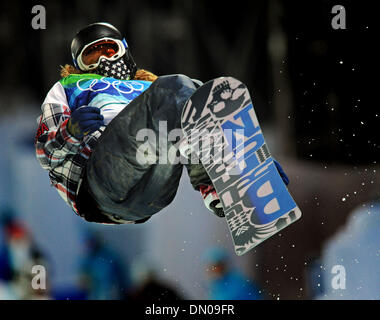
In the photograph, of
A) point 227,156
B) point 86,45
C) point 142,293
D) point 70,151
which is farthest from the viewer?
point 142,293

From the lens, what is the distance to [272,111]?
4.04 meters

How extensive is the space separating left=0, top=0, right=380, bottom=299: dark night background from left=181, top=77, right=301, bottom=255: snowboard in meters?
1.62

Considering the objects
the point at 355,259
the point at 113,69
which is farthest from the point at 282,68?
the point at 113,69

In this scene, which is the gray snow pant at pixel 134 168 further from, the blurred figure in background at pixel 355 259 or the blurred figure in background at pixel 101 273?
the blurred figure in background at pixel 355 259

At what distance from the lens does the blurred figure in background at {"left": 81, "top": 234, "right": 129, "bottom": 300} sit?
3.99 m

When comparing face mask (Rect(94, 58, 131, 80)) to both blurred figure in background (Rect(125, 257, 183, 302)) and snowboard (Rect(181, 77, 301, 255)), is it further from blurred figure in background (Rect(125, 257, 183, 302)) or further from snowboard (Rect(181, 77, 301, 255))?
blurred figure in background (Rect(125, 257, 183, 302))

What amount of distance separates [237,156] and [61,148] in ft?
2.24

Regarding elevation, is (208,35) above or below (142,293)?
above

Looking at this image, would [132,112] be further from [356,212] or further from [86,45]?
[356,212]

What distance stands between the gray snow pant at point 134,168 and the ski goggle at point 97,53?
57 cm

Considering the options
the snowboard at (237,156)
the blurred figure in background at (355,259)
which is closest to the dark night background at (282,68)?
the blurred figure in background at (355,259)

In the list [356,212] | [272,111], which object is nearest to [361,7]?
[272,111]

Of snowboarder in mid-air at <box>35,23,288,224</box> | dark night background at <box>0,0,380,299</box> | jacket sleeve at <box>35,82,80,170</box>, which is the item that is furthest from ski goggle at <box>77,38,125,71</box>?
dark night background at <box>0,0,380,299</box>

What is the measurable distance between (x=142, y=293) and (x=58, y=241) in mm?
549
